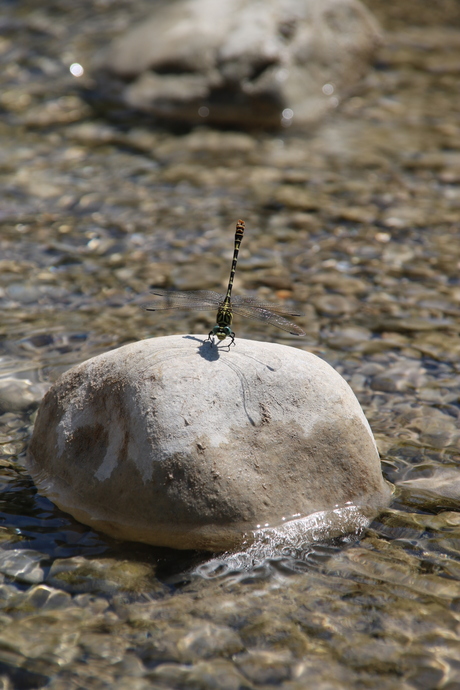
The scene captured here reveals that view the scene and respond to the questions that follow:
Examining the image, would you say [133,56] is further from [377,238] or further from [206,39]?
[377,238]

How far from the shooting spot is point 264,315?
4.71 metres

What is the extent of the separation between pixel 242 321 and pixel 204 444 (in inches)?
108

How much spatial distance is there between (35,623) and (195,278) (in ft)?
→ 13.5

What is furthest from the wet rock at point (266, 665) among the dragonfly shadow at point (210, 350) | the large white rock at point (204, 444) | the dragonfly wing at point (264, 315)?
the dragonfly wing at point (264, 315)

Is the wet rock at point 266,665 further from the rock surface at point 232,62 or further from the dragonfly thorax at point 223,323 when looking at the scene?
the rock surface at point 232,62

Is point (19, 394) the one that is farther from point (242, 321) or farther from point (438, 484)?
point (438, 484)

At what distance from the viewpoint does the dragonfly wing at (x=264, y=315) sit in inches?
179

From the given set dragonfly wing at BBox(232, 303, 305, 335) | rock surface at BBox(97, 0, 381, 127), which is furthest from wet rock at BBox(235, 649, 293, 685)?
rock surface at BBox(97, 0, 381, 127)

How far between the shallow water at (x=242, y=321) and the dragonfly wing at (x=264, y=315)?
0.98 meters

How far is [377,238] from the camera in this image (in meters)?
7.70

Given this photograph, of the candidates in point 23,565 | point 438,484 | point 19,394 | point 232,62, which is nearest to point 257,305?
point 438,484

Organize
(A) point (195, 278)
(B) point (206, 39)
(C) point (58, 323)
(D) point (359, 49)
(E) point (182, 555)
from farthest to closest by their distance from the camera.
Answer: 1. (D) point (359, 49)
2. (B) point (206, 39)
3. (A) point (195, 278)
4. (C) point (58, 323)
5. (E) point (182, 555)

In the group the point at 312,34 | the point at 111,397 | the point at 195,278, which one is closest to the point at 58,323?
the point at 195,278

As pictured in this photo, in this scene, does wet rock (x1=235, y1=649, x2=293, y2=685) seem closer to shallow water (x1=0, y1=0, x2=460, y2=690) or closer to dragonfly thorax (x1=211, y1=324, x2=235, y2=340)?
shallow water (x1=0, y1=0, x2=460, y2=690)
